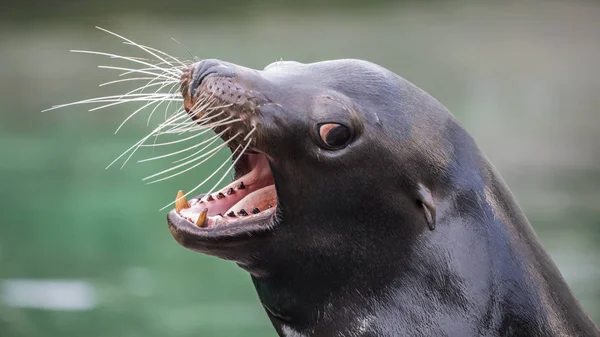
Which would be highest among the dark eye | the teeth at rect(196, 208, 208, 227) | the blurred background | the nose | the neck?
the nose

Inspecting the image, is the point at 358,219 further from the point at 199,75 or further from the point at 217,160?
the point at 217,160

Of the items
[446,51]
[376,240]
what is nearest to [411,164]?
[376,240]

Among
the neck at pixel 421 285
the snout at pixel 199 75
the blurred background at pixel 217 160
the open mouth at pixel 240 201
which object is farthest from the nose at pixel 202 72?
the blurred background at pixel 217 160

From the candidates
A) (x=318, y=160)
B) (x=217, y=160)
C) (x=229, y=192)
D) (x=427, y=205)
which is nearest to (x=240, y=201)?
(x=229, y=192)

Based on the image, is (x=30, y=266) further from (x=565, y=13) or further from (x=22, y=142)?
(x=565, y=13)

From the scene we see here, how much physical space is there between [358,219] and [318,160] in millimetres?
178

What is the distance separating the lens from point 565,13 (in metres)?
14.8

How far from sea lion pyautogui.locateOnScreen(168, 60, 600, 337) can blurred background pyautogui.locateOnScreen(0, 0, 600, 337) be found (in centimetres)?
488

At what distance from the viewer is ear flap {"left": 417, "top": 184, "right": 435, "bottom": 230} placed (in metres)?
2.28

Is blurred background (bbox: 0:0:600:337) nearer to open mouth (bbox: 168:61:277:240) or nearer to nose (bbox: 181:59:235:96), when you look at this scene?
open mouth (bbox: 168:61:277:240)

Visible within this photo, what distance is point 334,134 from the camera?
2.24m

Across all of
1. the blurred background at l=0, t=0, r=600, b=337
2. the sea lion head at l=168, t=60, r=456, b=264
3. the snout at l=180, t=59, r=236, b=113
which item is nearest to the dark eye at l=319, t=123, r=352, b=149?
the sea lion head at l=168, t=60, r=456, b=264

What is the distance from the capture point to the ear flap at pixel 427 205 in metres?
2.28

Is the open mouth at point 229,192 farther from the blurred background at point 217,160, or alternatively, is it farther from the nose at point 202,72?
the blurred background at point 217,160
